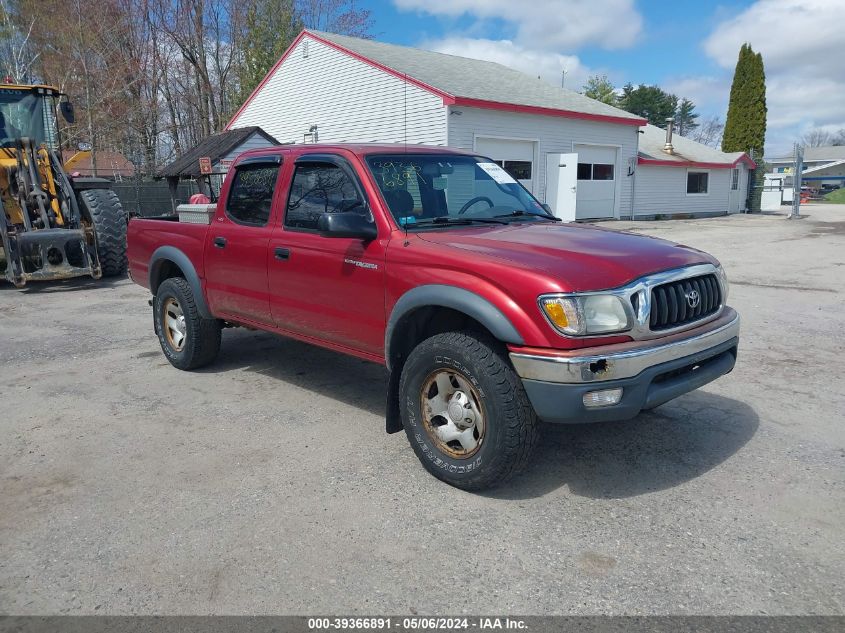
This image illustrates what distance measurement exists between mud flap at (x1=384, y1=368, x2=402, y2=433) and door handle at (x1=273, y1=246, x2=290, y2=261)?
4.08 ft

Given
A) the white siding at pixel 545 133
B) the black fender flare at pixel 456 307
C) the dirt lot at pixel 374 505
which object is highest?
the white siding at pixel 545 133

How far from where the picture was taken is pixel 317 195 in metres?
4.75

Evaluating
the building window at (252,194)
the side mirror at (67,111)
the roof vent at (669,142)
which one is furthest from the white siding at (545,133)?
the building window at (252,194)

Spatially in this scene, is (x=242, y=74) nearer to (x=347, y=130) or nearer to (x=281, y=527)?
(x=347, y=130)

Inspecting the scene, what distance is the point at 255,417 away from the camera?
499cm

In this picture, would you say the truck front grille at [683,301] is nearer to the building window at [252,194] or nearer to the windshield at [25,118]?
the building window at [252,194]

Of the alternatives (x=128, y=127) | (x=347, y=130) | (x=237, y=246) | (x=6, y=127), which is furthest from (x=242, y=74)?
(x=237, y=246)

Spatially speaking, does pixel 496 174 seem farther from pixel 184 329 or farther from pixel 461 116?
pixel 461 116

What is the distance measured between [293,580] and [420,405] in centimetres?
126

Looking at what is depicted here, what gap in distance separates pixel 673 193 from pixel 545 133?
9926 millimetres

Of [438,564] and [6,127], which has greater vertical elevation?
[6,127]

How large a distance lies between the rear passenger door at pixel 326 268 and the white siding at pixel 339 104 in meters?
16.0

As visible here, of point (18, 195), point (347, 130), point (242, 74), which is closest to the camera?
point (18, 195)

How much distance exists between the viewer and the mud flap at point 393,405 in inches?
162
